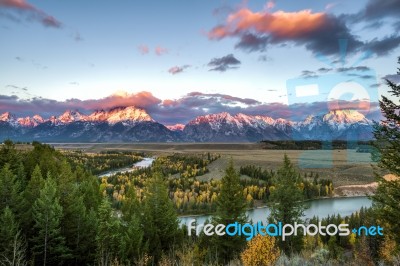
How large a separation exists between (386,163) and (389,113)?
4.05m

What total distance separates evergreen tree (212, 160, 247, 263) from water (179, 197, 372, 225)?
56.2 meters

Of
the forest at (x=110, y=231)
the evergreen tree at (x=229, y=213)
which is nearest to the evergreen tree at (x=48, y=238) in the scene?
the forest at (x=110, y=231)

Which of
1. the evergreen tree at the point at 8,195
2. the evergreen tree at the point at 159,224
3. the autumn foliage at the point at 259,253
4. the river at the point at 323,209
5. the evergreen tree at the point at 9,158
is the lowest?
the river at the point at 323,209

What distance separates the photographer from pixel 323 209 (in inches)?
4670

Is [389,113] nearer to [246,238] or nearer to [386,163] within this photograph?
[386,163]

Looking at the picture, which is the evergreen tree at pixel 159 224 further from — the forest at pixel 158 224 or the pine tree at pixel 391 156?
the pine tree at pixel 391 156

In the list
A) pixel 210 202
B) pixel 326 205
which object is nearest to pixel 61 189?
pixel 210 202

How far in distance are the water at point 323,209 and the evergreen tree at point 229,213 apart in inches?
2211

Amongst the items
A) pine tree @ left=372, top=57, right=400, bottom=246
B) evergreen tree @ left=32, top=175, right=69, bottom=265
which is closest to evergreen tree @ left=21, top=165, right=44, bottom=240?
evergreen tree @ left=32, top=175, right=69, bottom=265

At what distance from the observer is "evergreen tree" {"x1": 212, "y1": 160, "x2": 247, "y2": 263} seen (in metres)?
42.6

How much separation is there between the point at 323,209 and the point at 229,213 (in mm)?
85837

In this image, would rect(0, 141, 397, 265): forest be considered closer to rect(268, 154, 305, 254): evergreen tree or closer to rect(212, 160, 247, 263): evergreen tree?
rect(212, 160, 247, 263): evergreen tree

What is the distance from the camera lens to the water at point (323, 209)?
105 meters

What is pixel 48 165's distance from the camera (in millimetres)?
74188
